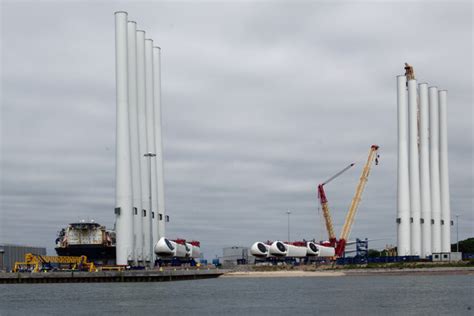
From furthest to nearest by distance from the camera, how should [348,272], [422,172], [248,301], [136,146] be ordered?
[422,172], [348,272], [136,146], [248,301]

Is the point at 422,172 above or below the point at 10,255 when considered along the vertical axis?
above

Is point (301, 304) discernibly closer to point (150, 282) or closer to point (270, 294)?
point (270, 294)

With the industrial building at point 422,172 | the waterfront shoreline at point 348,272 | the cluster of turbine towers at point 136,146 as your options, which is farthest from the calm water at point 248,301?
the industrial building at point 422,172

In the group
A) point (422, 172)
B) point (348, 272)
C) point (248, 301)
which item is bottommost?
point (348, 272)

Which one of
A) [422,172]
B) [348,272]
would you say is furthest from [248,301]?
[422,172]

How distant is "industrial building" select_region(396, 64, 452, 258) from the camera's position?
17400 cm

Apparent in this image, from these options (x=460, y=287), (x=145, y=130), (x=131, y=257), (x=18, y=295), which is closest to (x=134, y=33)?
(x=145, y=130)

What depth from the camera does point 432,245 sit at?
187 metres

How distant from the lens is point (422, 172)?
178m

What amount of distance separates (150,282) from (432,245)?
244 feet

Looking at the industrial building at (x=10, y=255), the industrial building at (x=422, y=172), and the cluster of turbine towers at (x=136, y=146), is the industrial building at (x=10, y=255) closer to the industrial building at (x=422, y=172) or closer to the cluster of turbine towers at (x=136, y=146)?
the cluster of turbine towers at (x=136, y=146)

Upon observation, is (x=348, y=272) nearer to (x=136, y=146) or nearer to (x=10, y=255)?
(x=136, y=146)

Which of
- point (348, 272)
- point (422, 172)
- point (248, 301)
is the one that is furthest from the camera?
point (422, 172)

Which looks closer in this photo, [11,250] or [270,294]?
[270,294]
